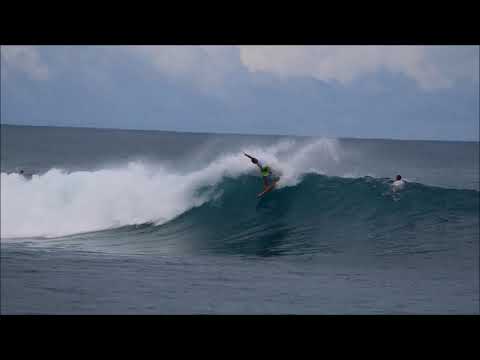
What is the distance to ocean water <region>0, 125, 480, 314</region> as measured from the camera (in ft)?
26.2

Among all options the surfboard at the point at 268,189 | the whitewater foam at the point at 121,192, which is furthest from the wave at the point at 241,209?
the surfboard at the point at 268,189

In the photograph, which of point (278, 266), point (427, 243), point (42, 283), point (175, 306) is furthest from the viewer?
point (427, 243)

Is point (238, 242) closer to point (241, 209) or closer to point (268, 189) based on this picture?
point (241, 209)

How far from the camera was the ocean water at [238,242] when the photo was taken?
798 centimetres

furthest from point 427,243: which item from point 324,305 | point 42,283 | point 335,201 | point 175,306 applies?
point 42,283

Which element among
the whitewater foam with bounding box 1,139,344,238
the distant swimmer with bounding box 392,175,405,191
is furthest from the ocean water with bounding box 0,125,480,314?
the distant swimmer with bounding box 392,175,405,191

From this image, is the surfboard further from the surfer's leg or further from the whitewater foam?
the whitewater foam

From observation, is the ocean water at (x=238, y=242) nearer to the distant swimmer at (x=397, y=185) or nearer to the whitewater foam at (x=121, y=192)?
the whitewater foam at (x=121, y=192)

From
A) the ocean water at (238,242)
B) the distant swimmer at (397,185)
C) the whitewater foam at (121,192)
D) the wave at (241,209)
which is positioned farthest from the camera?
the distant swimmer at (397,185)

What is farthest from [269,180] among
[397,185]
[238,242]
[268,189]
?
[397,185]

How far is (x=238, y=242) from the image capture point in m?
12.5

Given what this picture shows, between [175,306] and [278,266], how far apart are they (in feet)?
10.8
